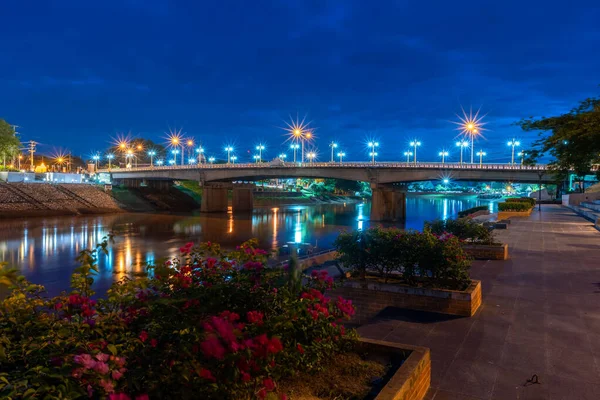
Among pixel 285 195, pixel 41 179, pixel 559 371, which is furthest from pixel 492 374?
pixel 285 195

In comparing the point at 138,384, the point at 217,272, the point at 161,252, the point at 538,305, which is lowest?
the point at 161,252

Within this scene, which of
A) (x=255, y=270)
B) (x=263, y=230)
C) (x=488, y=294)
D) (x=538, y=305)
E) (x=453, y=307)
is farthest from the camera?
(x=263, y=230)

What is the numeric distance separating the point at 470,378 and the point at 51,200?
66.4m

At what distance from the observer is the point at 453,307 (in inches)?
308

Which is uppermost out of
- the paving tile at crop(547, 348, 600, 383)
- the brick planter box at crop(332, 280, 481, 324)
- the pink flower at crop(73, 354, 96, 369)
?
the pink flower at crop(73, 354, 96, 369)

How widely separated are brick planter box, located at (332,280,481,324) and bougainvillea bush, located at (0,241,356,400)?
10.5 feet

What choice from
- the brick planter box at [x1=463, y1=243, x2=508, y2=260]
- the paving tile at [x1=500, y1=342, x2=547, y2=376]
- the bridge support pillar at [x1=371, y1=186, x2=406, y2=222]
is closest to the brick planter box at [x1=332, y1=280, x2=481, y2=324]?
the paving tile at [x1=500, y1=342, x2=547, y2=376]

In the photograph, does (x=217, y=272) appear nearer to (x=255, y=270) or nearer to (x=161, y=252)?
(x=255, y=270)

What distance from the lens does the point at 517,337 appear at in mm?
6695

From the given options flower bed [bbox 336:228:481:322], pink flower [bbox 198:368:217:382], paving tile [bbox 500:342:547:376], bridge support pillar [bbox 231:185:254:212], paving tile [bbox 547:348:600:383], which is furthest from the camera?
bridge support pillar [bbox 231:185:254:212]

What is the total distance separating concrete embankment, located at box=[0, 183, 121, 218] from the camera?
54.3 metres

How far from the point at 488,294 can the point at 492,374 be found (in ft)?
13.8

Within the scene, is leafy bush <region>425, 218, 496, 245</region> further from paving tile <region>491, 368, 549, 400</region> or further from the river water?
the river water

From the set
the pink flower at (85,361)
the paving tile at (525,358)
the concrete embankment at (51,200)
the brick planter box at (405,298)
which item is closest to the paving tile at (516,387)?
the paving tile at (525,358)
